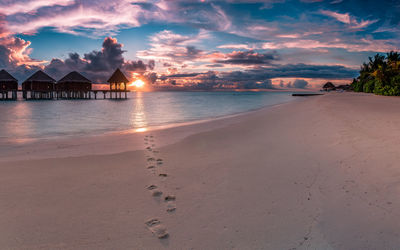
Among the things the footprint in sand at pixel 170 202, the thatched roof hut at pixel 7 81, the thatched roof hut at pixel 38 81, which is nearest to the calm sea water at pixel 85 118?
the footprint in sand at pixel 170 202

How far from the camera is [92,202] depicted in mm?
3373

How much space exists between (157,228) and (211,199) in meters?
1.01

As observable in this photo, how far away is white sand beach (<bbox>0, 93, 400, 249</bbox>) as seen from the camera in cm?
256

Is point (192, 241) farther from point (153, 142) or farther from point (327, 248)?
point (153, 142)

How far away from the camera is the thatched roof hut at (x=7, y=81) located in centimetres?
4984

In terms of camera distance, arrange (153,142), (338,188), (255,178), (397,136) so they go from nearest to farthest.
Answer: (338,188) < (255,178) < (397,136) < (153,142)

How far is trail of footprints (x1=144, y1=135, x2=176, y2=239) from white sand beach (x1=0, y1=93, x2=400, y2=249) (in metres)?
0.02

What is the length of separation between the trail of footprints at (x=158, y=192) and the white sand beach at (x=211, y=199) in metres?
0.02

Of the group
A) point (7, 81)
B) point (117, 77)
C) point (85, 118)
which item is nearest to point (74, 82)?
point (117, 77)

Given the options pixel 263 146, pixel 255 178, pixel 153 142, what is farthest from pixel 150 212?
pixel 153 142

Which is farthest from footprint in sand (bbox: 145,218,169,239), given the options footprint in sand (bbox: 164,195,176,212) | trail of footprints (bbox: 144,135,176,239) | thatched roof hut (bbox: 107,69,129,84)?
thatched roof hut (bbox: 107,69,129,84)

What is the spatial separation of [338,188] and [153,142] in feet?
18.9

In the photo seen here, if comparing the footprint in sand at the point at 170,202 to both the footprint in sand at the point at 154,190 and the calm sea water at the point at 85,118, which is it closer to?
the footprint in sand at the point at 154,190

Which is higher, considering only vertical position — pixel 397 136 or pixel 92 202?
pixel 397 136
